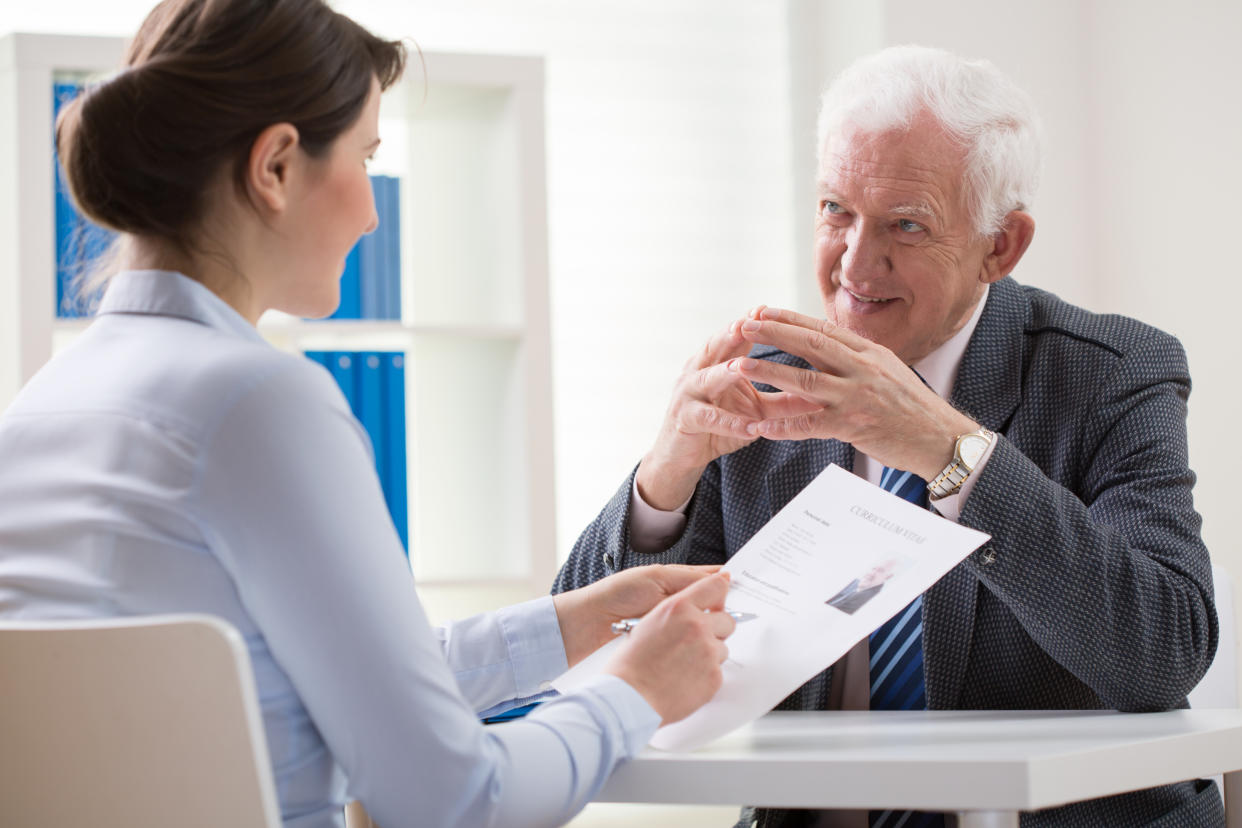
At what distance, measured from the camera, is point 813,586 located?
1091mm

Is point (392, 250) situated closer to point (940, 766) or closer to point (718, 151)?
point (718, 151)

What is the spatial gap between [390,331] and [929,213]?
133 centimetres

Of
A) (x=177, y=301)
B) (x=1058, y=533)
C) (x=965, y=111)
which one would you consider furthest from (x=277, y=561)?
(x=965, y=111)

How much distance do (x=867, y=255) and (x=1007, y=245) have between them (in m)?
0.20

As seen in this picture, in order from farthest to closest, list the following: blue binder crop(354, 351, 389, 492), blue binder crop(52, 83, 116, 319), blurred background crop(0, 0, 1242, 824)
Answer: blurred background crop(0, 0, 1242, 824)
blue binder crop(354, 351, 389, 492)
blue binder crop(52, 83, 116, 319)

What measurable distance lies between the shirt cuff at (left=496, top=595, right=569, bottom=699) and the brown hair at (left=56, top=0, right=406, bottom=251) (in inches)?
20.2

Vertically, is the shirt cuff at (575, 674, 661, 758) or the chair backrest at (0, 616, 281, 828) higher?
the chair backrest at (0, 616, 281, 828)

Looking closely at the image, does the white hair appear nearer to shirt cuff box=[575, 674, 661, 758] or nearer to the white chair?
the white chair

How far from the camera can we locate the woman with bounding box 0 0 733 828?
30.7 inches

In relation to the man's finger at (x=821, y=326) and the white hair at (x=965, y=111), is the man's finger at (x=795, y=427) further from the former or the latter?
the white hair at (x=965, y=111)

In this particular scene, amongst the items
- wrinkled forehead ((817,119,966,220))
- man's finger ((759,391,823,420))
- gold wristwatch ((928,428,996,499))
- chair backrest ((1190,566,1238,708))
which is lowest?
chair backrest ((1190,566,1238,708))

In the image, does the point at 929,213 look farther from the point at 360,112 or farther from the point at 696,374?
the point at 360,112

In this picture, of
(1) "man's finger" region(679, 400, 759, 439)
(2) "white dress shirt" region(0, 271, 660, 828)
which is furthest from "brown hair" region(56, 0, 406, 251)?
(1) "man's finger" region(679, 400, 759, 439)

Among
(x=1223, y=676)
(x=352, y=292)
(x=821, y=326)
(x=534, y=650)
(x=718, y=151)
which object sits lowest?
(x=1223, y=676)
